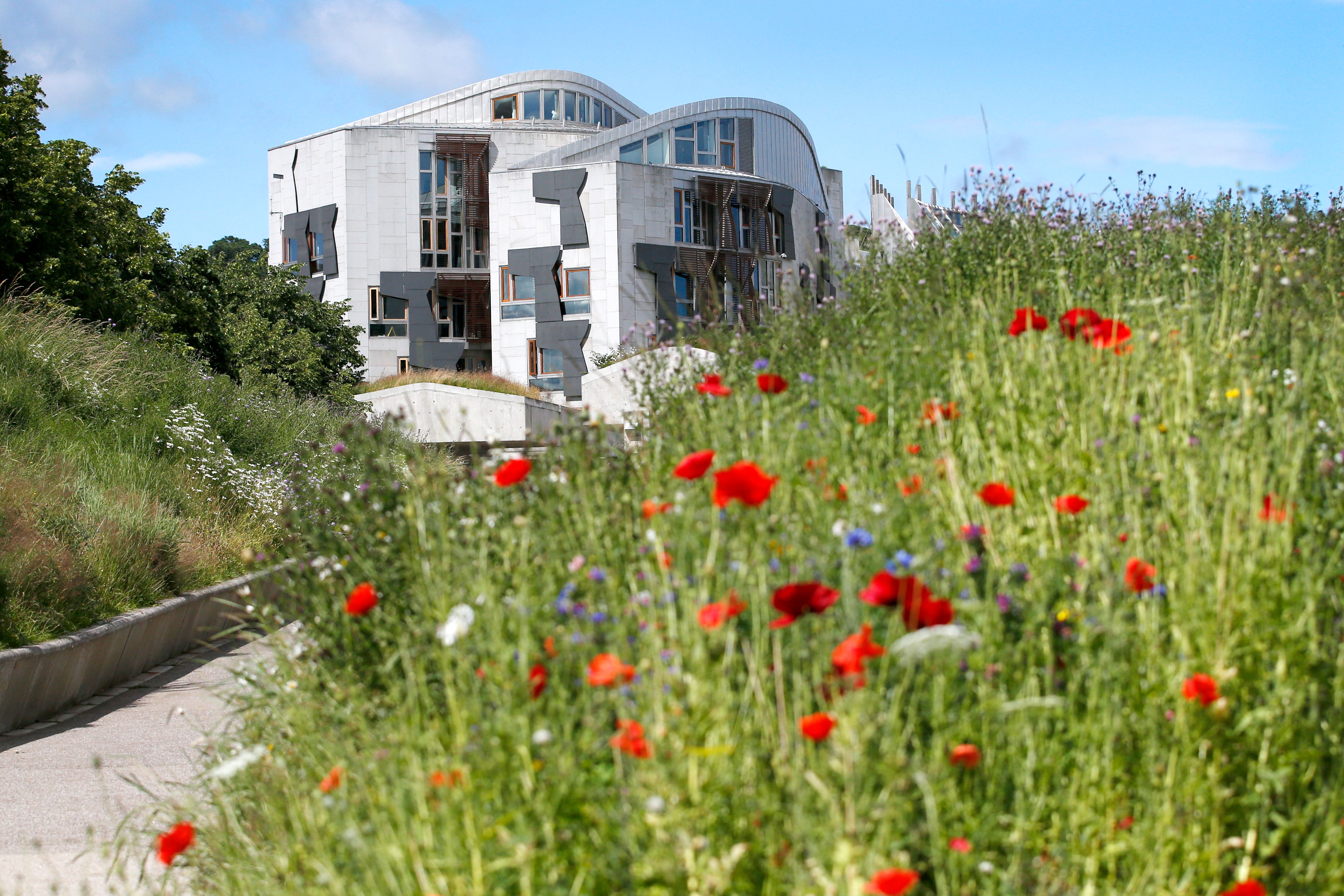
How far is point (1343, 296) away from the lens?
15.2ft

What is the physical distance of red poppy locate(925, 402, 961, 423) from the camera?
9.93 ft

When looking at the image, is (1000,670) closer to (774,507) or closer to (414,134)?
(774,507)

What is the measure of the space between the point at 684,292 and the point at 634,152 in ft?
17.9

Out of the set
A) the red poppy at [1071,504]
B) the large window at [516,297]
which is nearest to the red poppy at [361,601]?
the red poppy at [1071,504]

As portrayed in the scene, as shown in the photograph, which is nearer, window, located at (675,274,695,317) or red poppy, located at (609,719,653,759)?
red poppy, located at (609,719,653,759)

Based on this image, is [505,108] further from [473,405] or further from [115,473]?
[115,473]

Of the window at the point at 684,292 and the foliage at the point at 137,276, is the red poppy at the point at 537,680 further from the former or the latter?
the window at the point at 684,292

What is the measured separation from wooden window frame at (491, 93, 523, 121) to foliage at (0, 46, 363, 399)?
19.8 metres

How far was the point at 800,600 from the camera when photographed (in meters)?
2.14

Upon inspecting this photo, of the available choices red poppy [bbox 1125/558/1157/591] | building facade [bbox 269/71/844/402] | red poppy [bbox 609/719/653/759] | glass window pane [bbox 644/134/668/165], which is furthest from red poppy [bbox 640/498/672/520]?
glass window pane [bbox 644/134/668/165]

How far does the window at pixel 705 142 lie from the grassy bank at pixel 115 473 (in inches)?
1188

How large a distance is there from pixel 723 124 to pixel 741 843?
42.2 m

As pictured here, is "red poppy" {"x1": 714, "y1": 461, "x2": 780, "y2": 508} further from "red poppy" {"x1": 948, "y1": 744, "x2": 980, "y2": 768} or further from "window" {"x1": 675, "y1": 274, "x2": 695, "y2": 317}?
"window" {"x1": 675, "y1": 274, "x2": 695, "y2": 317}

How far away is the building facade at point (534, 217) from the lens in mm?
39031
